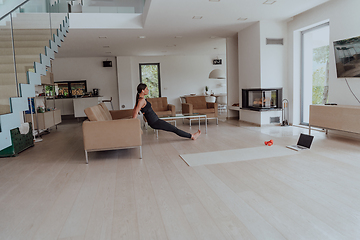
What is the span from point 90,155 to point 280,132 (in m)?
4.21

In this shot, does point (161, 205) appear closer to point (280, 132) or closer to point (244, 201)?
point (244, 201)

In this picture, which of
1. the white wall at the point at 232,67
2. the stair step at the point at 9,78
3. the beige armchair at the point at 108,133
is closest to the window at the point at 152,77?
Answer: the white wall at the point at 232,67

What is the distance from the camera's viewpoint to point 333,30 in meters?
5.57

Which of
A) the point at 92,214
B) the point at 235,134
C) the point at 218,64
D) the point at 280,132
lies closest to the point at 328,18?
the point at 280,132

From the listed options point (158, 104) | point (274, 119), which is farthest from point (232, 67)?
point (158, 104)

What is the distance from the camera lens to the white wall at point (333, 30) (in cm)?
512

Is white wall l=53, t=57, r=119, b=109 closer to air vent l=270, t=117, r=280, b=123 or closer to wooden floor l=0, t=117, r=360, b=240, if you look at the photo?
air vent l=270, t=117, r=280, b=123

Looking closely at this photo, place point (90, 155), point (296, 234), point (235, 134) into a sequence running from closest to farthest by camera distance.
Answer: point (296, 234) < point (90, 155) < point (235, 134)

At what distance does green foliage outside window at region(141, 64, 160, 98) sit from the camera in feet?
43.9

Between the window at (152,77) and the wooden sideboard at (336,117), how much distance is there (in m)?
8.91

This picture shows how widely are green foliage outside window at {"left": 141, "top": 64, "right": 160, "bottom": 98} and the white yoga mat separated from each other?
9382mm

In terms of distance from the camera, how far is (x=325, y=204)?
235 cm

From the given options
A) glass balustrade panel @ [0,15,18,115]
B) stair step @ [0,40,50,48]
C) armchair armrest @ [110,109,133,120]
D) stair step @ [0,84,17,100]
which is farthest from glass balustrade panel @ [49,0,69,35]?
stair step @ [0,84,17,100]

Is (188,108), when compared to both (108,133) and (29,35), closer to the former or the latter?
(108,133)
